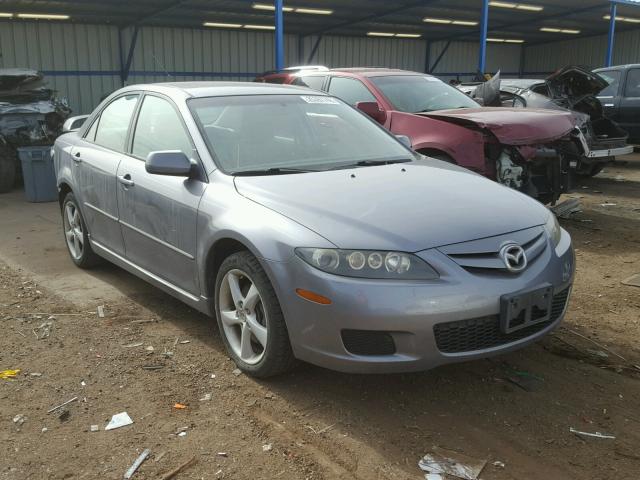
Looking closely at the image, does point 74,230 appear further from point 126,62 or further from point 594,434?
point 126,62

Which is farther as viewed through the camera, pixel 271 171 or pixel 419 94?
pixel 419 94

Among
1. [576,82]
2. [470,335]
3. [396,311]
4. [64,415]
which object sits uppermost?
[576,82]

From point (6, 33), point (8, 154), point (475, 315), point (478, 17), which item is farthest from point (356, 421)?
point (478, 17)

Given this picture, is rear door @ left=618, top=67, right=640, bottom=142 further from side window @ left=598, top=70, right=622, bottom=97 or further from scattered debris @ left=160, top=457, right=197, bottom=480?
scattered debris @ left=160, top=457, right=197, bottom=480

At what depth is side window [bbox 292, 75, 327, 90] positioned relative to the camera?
784 centimetres

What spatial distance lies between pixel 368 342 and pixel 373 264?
36cm

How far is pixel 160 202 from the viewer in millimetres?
3836

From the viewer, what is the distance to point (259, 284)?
308 cm

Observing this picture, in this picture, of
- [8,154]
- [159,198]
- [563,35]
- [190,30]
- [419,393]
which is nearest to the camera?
[419,393]

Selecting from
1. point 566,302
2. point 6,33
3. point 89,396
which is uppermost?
point 6,33

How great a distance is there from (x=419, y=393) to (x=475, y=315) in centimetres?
61

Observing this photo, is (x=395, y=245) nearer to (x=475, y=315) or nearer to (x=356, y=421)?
(x=475, y=315)

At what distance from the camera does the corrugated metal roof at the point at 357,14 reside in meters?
14.8

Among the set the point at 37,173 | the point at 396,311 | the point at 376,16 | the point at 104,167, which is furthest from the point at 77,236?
the point at 376,16
